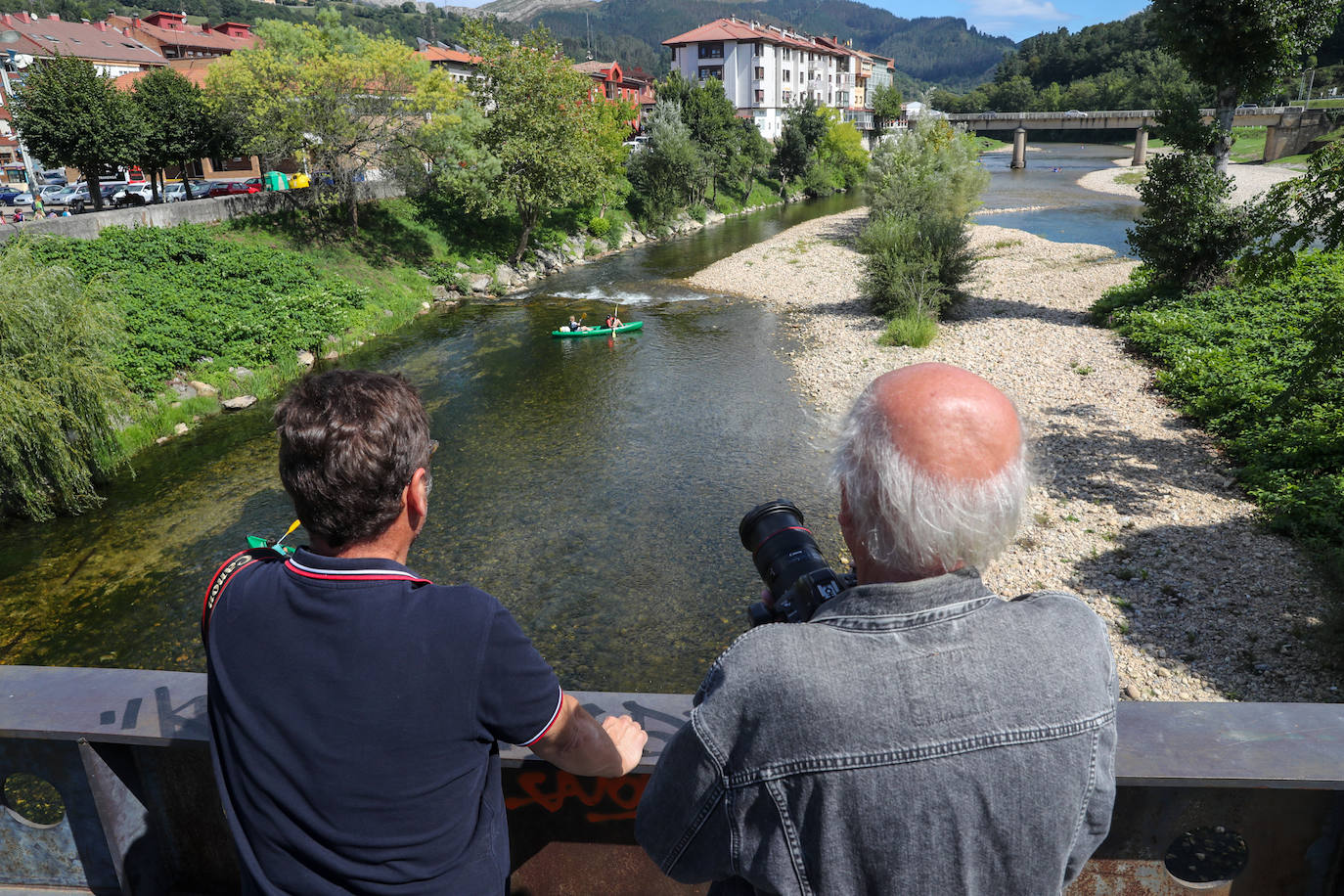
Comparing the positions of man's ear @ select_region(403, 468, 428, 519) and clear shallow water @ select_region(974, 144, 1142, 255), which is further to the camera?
clear shallow water @ select_region(974, 144, 1142, 255)

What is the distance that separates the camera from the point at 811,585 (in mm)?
1706

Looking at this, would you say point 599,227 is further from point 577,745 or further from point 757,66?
point 757,66

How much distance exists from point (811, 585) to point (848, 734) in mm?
507

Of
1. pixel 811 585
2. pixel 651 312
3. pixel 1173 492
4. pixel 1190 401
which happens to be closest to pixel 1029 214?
pixel 651 312

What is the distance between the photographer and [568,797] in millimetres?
1961

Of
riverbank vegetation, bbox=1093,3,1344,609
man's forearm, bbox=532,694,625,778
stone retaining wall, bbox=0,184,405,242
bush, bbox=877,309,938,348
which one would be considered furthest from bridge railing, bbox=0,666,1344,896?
stone retaining wall, bbox=0,184,405,242

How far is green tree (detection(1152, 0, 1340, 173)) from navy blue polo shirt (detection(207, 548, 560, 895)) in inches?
779

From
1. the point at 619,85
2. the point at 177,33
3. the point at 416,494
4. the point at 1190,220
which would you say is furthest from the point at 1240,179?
the point at 177,33

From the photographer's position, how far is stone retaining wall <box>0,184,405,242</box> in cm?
1883

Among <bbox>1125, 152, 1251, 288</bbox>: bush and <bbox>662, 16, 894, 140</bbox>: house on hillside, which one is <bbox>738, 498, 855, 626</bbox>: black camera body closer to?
<bbox>1125, 152, 1251, 288</bbox>: bush

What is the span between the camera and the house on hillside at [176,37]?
61.7 meters

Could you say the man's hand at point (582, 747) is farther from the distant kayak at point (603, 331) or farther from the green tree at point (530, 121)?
the green tree at point (530, 121)

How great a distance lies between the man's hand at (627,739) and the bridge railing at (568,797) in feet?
0.10

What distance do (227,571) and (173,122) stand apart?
30.7m
